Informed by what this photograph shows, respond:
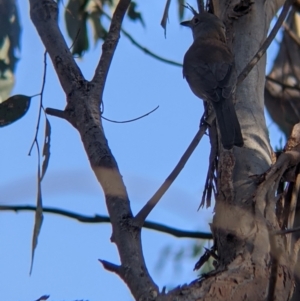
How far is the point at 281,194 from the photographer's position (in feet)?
8.52

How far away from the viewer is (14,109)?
268 cm

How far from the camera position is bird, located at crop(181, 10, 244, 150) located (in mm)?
3109

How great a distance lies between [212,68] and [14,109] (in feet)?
5.34

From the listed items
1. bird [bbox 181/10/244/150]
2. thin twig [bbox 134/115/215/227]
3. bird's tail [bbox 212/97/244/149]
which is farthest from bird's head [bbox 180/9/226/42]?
thin twig [bbox 134/115/215/227]

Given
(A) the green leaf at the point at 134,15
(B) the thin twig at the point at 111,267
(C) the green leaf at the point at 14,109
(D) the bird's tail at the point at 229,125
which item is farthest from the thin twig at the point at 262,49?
(A) the green leaf at the point at 134,15

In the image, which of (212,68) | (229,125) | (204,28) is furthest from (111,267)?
(204,28)

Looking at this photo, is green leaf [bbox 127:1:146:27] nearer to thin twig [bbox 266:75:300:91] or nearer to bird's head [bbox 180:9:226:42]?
bird's head [bbox 180:9:226:42]

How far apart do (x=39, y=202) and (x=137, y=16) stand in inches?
107

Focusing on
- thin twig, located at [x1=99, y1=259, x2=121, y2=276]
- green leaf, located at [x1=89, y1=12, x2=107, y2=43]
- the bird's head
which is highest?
green leaf, located at [x1=89, y1=12, x2=107, y2=43]

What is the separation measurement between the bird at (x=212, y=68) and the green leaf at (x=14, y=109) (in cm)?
73

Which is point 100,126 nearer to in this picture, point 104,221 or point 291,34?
point 104,221

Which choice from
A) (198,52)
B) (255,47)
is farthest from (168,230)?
(255,47)

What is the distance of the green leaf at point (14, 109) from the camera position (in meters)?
2.67

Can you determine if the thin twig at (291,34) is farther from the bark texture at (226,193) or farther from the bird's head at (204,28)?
the bark texture at (226,193)
